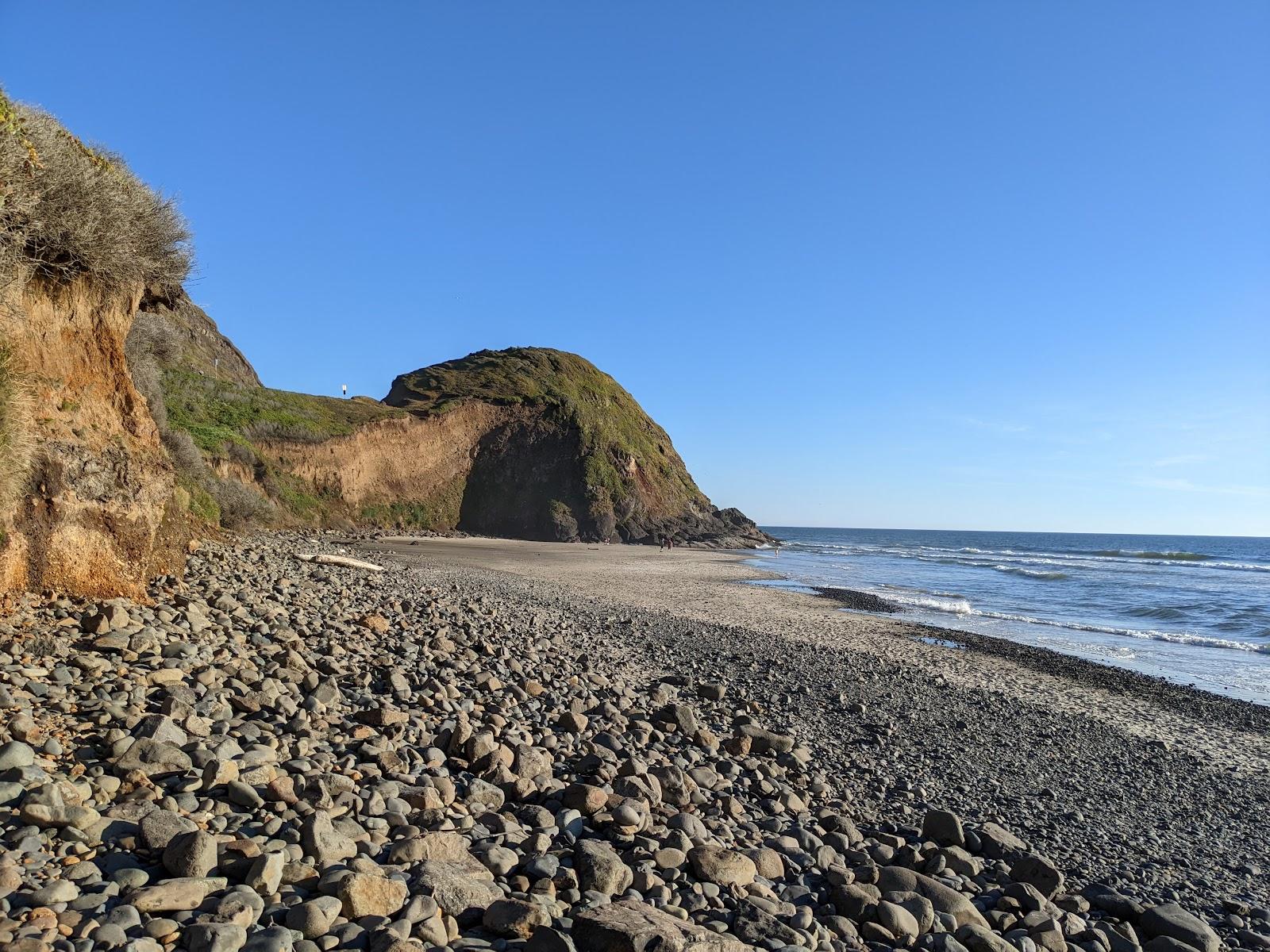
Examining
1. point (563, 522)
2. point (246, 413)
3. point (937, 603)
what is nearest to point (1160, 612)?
point (937, 603)

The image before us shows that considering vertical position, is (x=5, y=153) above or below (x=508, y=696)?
above

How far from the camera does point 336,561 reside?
1571 cm

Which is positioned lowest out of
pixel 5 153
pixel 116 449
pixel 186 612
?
pixel 186 612

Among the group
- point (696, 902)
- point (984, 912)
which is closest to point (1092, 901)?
point (984, 912)

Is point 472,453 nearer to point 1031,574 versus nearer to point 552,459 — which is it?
point 552,459

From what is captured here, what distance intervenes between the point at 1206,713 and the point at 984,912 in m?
9.19

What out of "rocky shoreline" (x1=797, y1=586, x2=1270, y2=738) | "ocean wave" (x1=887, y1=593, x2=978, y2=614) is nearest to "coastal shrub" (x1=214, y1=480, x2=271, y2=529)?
"rocky shoreline" (x1=797, y1=586, x2=1270, y2=738)

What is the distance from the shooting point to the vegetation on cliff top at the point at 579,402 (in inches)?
2023

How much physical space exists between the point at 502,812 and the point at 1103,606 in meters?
27.5

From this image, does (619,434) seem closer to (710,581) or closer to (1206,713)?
(710,581)

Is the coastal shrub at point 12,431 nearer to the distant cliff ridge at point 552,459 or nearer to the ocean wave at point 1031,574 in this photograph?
the distant cliff ridge at point 552,459

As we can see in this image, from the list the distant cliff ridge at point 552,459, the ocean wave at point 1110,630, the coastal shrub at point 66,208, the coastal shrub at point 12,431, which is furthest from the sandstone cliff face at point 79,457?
the distant cliff ridge at point 552,459

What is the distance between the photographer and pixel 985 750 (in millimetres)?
8500

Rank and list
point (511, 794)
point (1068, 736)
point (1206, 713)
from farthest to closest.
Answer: point (1206, 713)
point (1068, 736)
point (511, 794)
